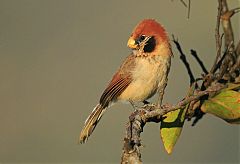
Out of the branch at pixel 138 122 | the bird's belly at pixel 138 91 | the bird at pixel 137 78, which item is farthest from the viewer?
the bird's belly at pixel 138 91

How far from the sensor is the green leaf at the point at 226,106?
1.06m

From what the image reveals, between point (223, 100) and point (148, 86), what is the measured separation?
1150 millimetres

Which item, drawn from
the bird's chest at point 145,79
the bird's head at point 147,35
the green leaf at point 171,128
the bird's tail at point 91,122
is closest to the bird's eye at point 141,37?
the bird's head at point 147,35

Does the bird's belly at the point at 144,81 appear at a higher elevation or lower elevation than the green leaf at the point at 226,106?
higher

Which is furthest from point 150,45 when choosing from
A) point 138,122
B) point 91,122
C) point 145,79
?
point 138,122

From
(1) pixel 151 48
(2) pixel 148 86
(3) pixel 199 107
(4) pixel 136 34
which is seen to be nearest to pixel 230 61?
(3) pixel 199 107

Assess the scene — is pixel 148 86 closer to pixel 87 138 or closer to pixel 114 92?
pixel 114 92

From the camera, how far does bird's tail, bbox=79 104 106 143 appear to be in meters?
1.95

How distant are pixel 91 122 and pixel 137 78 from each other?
1.13ft

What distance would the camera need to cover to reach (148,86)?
2.22 metres

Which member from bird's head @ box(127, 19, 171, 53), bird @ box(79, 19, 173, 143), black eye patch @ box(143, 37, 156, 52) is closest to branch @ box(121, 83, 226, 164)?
bird's head @ box(127, 19, 171, 53)

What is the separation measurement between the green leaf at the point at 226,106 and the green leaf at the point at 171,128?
0.08 meters

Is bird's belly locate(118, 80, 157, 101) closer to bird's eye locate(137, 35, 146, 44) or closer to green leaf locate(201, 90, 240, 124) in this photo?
bird's eye locate(137, 35, 146, 44)

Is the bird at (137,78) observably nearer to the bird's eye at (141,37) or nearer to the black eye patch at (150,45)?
the black eye patch at (150,45)
